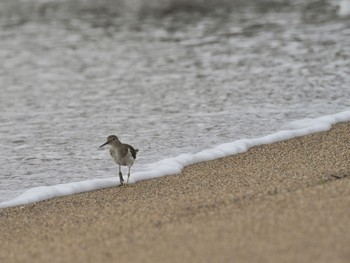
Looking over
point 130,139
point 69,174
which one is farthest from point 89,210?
point 130,139

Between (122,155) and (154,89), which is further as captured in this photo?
(154,89)

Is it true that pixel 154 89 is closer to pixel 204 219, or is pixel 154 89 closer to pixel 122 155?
pixel 122 155

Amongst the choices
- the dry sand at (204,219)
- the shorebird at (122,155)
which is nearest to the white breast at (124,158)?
the shorebird at (122,155)

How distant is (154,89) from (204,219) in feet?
32.6

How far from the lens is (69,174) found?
411 inches

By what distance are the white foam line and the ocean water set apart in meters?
0.03

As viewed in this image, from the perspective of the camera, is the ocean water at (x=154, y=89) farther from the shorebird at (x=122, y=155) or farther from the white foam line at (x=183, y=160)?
the shorebird at (x=122, y=155)

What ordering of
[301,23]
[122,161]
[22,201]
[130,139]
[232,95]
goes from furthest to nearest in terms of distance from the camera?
[301,23]
[232,95]
[130,139]
[122,161]
[22,201]

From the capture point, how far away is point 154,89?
1670 cm

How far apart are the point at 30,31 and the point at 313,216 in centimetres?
2391

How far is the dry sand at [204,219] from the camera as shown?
5.96 meters

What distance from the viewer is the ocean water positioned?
11.3 meters

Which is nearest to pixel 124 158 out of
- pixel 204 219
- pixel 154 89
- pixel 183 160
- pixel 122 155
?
pixel 122 155

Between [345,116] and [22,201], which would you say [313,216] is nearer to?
[22,201]
